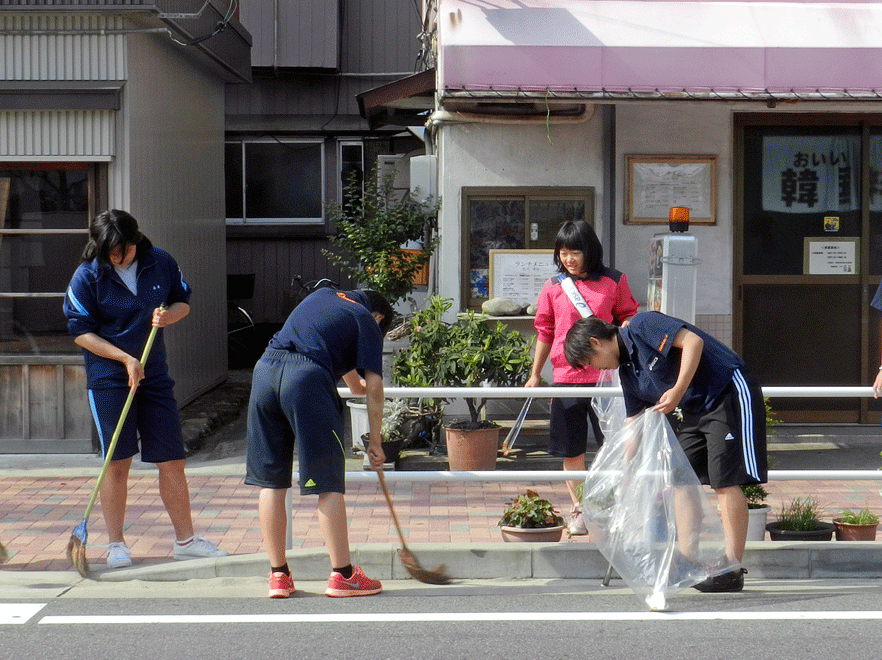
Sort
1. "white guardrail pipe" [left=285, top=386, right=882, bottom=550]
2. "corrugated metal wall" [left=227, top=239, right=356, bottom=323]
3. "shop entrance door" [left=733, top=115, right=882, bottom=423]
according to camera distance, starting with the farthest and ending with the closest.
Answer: "corrugated metal wall" [left=227, top=239, right=356, bottom=323] < "shop entrance door" [left=733, top=115, right=882, bottom=423] < "white guardrail pipe" [left=285, top=386, right=882, bottom=550]

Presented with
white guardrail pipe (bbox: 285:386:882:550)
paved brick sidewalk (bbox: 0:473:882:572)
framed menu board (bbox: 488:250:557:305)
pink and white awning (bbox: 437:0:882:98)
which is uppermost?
pink and white awning (bbox: 437:0:882:98)

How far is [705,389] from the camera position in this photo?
5.12 m

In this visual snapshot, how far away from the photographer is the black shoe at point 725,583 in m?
5.13

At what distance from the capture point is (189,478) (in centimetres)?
807

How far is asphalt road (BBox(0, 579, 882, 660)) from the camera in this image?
4367mm

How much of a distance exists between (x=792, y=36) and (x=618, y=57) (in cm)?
146

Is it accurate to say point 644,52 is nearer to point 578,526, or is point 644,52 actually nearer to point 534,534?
point 578,526

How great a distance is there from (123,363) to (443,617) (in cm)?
218

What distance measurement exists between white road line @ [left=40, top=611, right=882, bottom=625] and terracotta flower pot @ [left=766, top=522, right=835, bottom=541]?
0.92 metres

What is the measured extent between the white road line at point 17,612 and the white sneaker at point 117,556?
574mm

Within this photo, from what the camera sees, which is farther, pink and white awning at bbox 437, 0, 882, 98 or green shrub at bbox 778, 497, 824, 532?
pink and white awning at bbox 437, 0, 882, 98

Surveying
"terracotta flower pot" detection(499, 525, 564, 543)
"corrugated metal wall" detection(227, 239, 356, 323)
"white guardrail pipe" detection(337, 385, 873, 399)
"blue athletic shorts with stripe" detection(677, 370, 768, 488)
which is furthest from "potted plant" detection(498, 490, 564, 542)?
"corrugated metal wall" detection(227, 239, 356, 323)

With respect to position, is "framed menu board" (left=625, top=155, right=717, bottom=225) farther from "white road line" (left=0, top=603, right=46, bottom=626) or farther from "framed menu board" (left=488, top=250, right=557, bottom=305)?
"white road line" (left=0, top=603, right=46, bottom=626)

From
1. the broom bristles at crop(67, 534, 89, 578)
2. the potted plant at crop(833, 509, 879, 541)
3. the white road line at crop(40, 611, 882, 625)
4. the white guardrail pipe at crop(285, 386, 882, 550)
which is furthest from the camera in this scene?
the potted plant at crop(833, 509, 879, 541)
